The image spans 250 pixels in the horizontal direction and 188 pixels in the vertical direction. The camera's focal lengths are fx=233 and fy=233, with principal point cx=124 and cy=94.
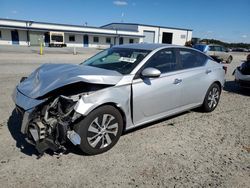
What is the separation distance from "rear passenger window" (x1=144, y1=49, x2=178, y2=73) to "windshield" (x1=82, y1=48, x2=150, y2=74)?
174 mm

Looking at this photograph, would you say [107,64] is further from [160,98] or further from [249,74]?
[249,74]

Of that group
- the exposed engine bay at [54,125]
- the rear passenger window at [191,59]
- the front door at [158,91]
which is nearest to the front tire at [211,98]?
the rear passenger window at [191,59]

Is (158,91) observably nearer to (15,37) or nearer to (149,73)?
(149,73)

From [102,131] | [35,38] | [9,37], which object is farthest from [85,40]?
[102,131]

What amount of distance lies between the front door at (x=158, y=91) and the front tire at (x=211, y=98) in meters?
1.19

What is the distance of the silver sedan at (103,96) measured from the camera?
10.5ft

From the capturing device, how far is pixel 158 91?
408 cm

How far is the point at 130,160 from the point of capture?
11.3 ft

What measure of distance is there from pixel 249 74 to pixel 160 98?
5172 millimetres

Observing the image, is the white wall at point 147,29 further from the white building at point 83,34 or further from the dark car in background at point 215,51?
the dark car in background at point 215,51

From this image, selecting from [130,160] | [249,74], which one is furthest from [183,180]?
[249,74]

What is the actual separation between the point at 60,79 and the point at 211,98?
376 centimetres

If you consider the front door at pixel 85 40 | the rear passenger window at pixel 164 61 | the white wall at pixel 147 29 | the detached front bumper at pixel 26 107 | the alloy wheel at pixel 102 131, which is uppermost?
the white wall at pixel 147 29

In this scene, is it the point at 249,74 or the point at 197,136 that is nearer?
the point at 197,136
